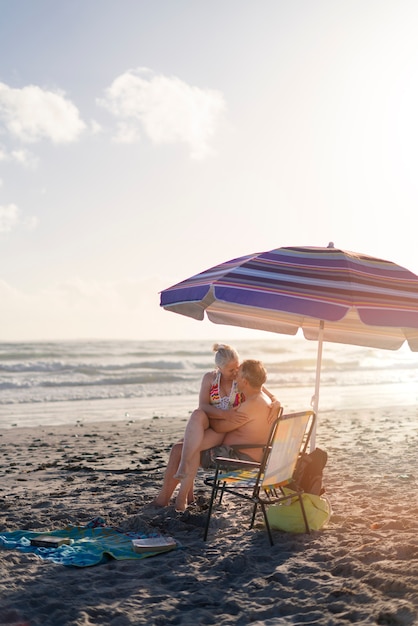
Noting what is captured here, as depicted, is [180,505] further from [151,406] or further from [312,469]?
[151,406]

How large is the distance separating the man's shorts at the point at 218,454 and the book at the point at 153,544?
963 mm

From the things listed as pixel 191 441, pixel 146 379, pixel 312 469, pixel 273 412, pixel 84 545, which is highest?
pixel 273 412

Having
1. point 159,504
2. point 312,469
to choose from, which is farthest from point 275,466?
point 159,504

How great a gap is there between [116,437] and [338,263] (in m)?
7.12

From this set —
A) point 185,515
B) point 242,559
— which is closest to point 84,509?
point 185,515

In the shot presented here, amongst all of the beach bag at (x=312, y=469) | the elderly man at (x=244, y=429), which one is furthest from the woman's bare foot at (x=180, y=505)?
the beach bag at (x=312, y=469)

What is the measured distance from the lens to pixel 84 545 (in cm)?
484

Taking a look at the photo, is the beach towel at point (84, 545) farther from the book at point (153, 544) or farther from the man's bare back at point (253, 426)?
the man's bare back at point (253, 426)

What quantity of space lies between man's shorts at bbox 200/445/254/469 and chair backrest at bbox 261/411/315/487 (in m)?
0.48

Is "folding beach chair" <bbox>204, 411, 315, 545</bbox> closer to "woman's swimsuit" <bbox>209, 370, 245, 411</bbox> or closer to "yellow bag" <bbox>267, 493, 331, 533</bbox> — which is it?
"yellow bag" <bbox>267, 493, 331, 533</bbox>

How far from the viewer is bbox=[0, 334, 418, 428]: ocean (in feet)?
55.7

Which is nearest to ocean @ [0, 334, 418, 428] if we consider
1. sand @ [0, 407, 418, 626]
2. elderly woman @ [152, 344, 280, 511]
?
sand @ [0, 407, 418, 626]

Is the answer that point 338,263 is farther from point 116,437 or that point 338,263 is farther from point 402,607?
point 116,437

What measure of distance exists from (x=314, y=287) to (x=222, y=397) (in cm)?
140
